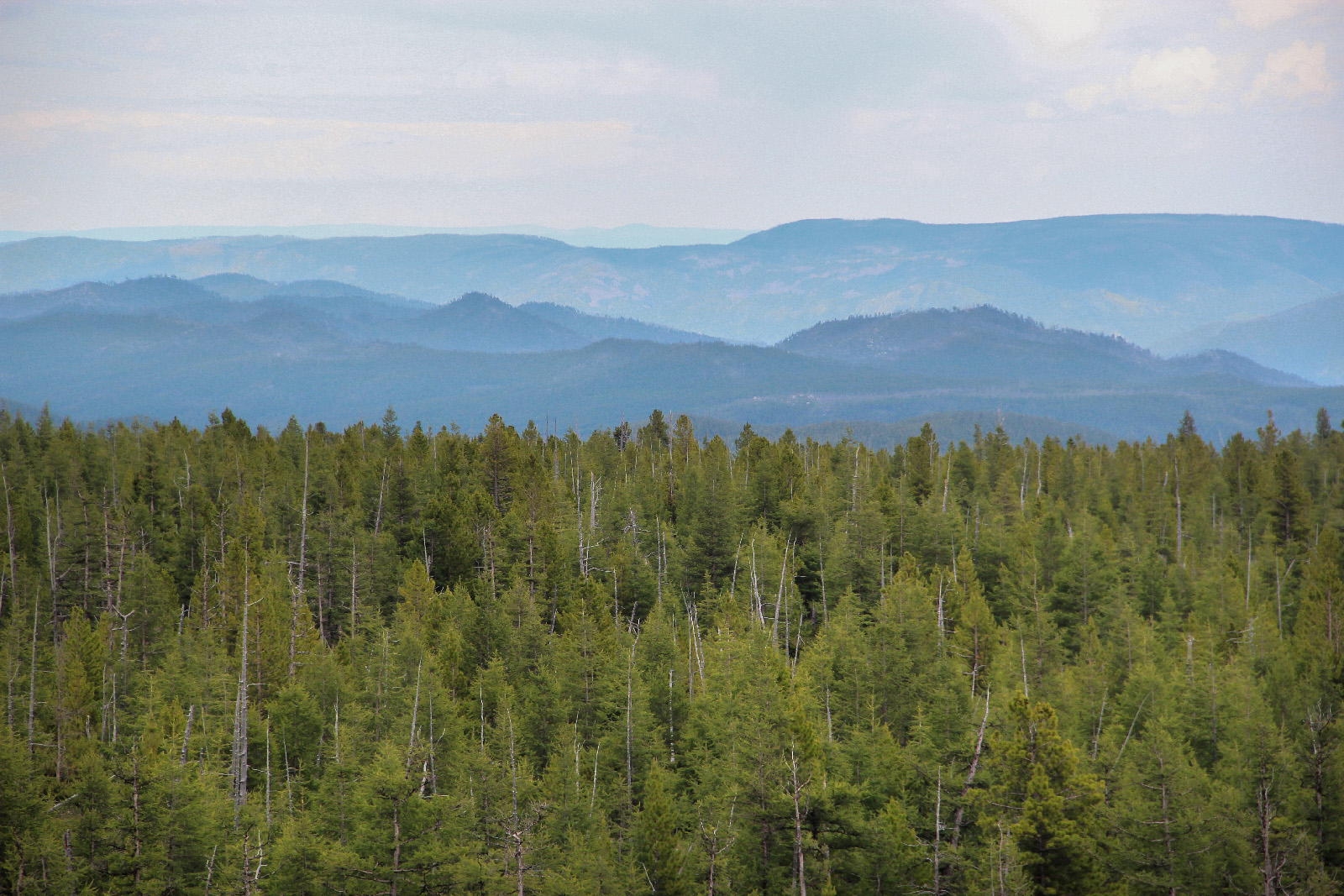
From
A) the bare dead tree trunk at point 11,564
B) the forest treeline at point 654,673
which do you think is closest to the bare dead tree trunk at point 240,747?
the forest treeline at point 654,673

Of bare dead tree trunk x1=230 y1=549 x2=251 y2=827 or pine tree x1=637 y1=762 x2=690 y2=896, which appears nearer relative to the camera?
pine tree x1=637 y1=762 x2=690 y2=896

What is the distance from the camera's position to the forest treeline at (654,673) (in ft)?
134

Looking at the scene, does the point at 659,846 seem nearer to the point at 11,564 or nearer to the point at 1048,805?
the point at 1048,805

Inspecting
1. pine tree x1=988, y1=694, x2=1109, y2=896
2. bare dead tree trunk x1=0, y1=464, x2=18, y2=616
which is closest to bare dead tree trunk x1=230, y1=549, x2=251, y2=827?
bare dead tree trunk x1=0, y1=464, x2=18, y2=616

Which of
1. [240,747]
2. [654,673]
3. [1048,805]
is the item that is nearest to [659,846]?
[1048,805]

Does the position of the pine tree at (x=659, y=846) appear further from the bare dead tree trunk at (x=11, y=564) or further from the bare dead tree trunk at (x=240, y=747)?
the bare dead tree trunk at (x=11, y=564)

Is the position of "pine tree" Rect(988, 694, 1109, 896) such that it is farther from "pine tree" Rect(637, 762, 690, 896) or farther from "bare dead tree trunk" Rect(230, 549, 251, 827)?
"bare dead tree trunk" Rect(230, 549, 251, 827)

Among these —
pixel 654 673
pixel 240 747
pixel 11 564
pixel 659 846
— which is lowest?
pixel 659 846

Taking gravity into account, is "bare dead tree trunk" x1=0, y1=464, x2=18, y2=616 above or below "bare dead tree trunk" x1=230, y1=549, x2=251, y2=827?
above

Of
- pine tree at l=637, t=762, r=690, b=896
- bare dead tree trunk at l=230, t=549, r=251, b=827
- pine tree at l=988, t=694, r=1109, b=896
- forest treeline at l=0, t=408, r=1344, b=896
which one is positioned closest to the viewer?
pine tree at l=988, t=694, r=1109, b=896

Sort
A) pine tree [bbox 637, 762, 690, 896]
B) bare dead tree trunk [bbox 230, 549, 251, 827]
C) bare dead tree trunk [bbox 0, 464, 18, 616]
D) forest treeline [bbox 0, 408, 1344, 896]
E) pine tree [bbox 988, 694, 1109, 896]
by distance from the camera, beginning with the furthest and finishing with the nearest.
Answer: bare dead tree trunk [bbox 0, 464, 18, 616]
bare dead tree trunk [bbox 230, 549, 251, 827]
pine tree [bbox 637, 762, 690, 896]
forest treeline [bbox 0, 408, 1344, 896]
pine tree [bbox 988, 694, 1109, 896]

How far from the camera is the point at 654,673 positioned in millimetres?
57812

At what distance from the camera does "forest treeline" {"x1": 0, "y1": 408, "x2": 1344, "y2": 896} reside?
40875 mm

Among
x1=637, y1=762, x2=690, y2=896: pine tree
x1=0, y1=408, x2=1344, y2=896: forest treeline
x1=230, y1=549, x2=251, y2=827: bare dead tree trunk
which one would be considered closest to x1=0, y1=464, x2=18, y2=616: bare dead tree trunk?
x1=0, y1=408, x2=1344, y2=896: forest treeline
